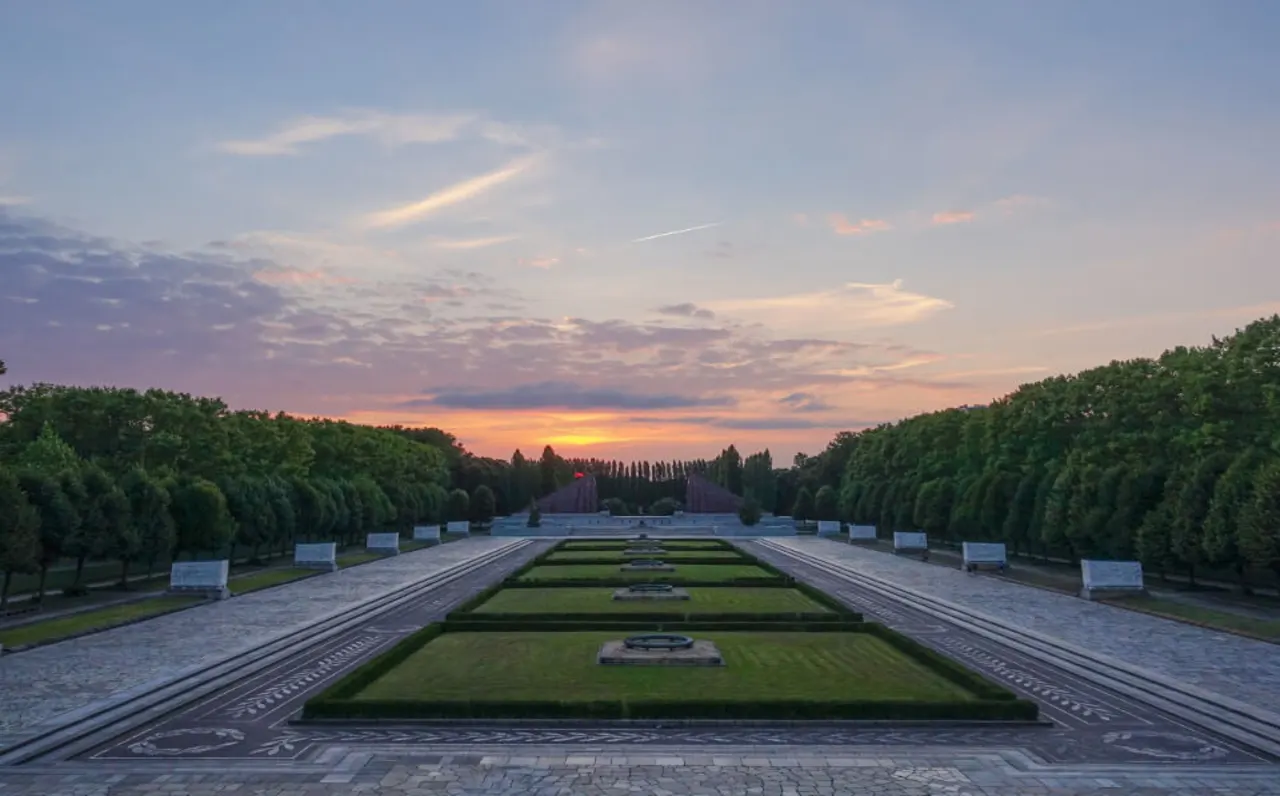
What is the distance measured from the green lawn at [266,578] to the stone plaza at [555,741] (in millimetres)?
10670

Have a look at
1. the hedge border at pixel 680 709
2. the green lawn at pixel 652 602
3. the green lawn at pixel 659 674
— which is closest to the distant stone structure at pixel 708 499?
the green lawn at pixel 652 602

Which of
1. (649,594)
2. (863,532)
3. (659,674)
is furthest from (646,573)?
(863,532)

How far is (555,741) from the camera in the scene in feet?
43.2

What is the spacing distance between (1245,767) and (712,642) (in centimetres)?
1039

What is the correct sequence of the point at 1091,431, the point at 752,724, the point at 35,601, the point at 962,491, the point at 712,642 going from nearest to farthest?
the point at 752,724, the point at 712,642, the point at 35,601, the point at 1091,431, the point at 962,491

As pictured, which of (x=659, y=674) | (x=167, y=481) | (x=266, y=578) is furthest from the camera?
(x=266, y=578)

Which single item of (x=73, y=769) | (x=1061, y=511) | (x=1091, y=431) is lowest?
(x=73, y=769)

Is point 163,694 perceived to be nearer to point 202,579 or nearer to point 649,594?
point 202,579

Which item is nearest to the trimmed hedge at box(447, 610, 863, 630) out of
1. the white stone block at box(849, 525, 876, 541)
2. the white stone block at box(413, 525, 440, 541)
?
the white stone block at box(849, 525, 876, 541)

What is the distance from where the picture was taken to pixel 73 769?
11.9 metres

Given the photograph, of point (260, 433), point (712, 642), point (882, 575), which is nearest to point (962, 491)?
point (882, 575)

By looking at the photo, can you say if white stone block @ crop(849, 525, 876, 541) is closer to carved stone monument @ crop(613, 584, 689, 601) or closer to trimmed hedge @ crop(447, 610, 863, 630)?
carved stone monument @ crop(613, 584, 689, 601)

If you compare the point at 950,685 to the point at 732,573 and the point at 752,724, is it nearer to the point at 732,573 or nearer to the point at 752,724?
the point at 752,724

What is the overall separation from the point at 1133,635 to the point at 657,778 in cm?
1501
